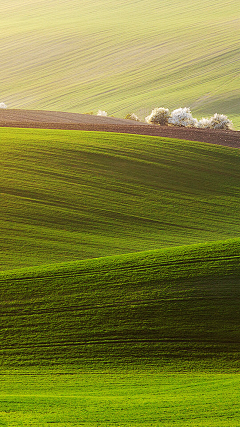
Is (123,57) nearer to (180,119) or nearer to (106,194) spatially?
(180,119)

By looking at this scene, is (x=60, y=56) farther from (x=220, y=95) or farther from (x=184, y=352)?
(x=184, y=352)

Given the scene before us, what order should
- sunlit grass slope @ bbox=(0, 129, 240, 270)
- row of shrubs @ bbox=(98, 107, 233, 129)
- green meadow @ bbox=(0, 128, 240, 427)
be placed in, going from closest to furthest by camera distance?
green meadow @ bbox=(0, 128, 240, 427) < sunlit grass slope @ bbox=(0, 129, 240, 270) < row of shrubs @ bbox=(98, 107, 233, 129)

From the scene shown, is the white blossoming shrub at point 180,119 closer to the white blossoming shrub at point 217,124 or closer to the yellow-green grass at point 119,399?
the white blossoming shrub at point 217,124

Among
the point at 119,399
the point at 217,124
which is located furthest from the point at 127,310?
the point at 217,124

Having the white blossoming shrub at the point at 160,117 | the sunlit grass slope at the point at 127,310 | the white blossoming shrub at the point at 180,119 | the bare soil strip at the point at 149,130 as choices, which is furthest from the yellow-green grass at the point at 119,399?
the white blossoming shrub at the point at 160,117

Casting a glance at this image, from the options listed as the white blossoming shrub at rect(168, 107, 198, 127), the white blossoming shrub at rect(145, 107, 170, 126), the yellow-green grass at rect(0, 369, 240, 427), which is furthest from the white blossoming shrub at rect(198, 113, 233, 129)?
the yellow-green grass at rect(0, 369, 240, 427)

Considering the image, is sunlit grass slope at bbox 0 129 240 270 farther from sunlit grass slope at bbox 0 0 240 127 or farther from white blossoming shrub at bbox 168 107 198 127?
sunlit grass slope at bbox 0 0 240 127

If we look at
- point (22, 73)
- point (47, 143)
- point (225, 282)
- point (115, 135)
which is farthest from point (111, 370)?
point (22, 73)
